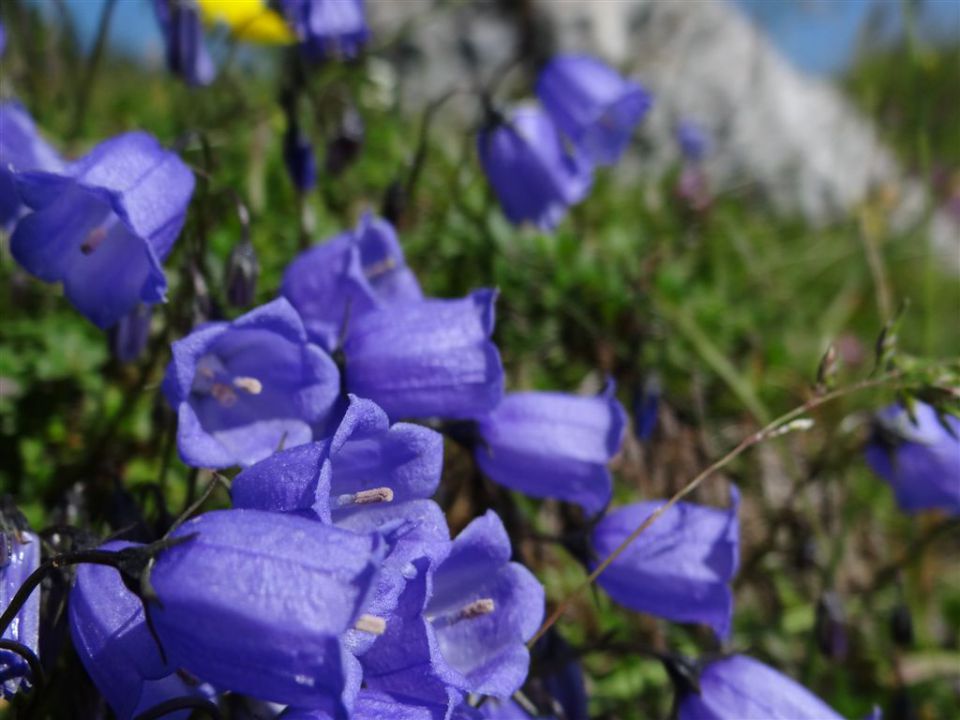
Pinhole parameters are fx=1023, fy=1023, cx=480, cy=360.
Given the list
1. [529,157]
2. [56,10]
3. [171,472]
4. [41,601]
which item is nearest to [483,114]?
[529,157]

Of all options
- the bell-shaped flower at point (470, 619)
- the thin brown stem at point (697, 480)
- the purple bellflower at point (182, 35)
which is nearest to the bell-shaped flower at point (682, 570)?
the thin brown stem at point (697, 480)

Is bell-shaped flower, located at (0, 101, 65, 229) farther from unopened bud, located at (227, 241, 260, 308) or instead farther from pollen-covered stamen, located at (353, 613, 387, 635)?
pollen-covered stamen, located at (353, 613, 387, 635)

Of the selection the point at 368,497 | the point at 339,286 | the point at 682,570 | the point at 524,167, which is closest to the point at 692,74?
the point at 524,167

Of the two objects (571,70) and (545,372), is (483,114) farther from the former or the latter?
(545,372)

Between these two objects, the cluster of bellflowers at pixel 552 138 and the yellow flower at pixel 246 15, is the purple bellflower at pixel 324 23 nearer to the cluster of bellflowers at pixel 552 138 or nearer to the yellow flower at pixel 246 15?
the cluster of bellflowers at pixel 552 138

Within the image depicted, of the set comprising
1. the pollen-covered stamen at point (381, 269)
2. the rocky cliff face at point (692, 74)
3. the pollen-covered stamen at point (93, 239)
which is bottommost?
the rocky cliff face at point (692, 74)

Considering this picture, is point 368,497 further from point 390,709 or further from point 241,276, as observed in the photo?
point 241,276

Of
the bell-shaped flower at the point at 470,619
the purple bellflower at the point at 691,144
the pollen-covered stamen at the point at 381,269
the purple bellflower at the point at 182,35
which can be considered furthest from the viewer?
the purple bellflower at the point at 691,144
